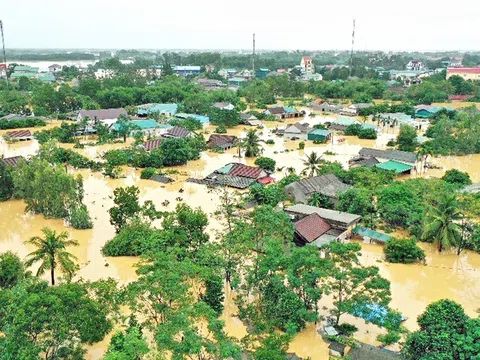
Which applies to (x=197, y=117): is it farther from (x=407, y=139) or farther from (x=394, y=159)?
(x=394, y=159)

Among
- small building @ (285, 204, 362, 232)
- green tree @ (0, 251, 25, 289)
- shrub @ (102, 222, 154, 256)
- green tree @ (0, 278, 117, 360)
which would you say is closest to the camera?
green tree @ (0, 278, 117, 360)

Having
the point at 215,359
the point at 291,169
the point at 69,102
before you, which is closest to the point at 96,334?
the point at 215,359

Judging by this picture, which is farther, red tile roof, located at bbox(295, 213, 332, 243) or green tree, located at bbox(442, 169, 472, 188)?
green tree, located at bbox(442, 169, 472, 188)

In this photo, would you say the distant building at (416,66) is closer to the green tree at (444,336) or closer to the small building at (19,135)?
the small building at (19,135)

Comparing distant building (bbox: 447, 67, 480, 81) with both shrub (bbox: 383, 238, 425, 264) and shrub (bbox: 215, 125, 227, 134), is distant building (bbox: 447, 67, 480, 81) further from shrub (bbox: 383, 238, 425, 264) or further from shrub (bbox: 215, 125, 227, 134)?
shrub (bbox: 383, 238, 425, 264)

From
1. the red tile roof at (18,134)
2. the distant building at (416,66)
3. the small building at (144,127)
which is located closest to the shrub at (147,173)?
the small building at (144,127)

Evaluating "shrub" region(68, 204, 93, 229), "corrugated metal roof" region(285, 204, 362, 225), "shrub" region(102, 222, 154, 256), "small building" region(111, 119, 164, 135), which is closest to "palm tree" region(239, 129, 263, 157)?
"small building" region(111, 119, 164, 135)

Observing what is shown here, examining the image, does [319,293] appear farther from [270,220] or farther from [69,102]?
[69,102]
